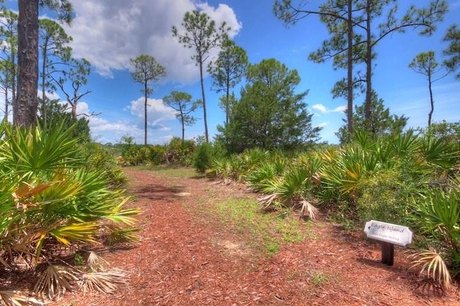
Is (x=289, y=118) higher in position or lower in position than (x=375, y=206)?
higher

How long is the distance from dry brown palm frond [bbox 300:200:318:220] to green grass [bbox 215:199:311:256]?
0.35m

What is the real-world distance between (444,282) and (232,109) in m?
17.2

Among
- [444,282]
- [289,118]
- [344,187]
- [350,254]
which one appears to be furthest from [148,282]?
[289,118]

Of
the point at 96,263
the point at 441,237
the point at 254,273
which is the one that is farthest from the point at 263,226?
the point at 96,263

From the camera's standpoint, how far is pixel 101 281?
3.82 meters

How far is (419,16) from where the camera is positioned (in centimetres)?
1309

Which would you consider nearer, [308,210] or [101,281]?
[101,281]

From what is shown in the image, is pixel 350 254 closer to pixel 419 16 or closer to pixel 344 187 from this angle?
pixel 344 187

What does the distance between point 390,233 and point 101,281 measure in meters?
3.85

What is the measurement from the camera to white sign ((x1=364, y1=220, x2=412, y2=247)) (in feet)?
12.8

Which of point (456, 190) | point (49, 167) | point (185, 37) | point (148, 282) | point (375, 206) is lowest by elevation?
point (148, 282)

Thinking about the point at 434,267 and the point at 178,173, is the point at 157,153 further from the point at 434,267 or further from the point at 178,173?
the point at 434,267

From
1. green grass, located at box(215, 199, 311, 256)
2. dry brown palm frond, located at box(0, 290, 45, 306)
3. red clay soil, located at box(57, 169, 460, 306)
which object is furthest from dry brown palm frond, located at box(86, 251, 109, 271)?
green grass, located at box(215, 199, 311, 256)

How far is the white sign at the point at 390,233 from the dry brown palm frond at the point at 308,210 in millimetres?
2220
